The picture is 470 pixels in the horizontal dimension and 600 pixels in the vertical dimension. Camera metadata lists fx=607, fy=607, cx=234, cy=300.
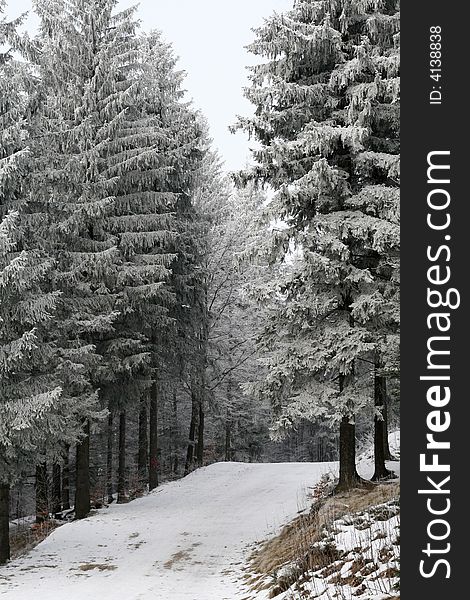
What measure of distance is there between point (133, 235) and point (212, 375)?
36.6ft

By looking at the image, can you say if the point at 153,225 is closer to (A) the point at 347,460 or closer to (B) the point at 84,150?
(B) the point at 84,150

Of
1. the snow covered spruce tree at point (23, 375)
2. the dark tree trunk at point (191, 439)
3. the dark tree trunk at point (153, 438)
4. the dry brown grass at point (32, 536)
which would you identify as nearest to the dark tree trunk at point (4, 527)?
the snow covered spruce tree at point (23, 375)

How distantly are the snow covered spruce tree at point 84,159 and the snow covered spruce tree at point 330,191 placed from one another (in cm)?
443

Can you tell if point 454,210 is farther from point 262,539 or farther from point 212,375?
point 212,375

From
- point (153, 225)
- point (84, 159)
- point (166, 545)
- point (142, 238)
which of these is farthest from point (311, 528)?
point (84, 159)

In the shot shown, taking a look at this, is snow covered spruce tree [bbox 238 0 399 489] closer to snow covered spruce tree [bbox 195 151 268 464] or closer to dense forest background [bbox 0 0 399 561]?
dense forest background [bbox 0 0 399 561]

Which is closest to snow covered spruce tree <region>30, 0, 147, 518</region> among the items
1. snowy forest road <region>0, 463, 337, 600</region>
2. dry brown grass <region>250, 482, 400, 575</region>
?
snowy forest road <region>0, 463, 337, 600</region>

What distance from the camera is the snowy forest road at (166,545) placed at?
9375 millimetres

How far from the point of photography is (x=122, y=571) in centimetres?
1041

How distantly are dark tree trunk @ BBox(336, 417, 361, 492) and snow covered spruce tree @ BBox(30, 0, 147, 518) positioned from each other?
18.4 feet

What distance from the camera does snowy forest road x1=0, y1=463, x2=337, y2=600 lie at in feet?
30.8

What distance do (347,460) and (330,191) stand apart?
5.21 m

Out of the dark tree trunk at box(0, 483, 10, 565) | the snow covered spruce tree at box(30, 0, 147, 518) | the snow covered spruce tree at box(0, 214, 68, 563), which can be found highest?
the snow covered spruce tree at box(30, 0, 147, 518)

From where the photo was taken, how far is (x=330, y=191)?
38.3ft
